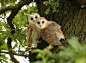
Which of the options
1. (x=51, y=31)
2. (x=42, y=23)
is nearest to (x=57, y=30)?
(x=51, y=31)

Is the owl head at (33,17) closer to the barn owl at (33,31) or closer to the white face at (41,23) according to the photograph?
the barn owl at (33,31)

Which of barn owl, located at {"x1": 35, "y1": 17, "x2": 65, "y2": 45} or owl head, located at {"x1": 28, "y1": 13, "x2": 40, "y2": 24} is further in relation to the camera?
owl head, located at {"x1": 28, "y1": 13, "x2": 40, "y2": 24}

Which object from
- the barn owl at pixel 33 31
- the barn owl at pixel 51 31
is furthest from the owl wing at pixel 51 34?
the barn owl at pixel 33 31

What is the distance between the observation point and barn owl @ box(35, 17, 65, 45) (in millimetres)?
1330

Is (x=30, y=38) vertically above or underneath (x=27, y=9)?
underneath

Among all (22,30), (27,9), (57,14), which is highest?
(27,9)

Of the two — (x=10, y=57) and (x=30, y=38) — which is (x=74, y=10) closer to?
(x=30, y=38)

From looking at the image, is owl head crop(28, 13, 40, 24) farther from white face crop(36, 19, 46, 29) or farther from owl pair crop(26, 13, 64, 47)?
white face crop(36, 19, 46, 29)

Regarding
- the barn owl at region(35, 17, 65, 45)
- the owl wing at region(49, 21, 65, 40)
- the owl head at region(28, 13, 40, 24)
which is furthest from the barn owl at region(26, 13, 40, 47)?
the owl wing at region(49, 21, 65, 40)

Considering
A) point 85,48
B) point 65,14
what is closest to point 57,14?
point 65,14

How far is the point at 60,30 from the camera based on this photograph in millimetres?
1378

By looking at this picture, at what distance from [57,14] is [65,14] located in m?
0.10

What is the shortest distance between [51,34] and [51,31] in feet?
0.12

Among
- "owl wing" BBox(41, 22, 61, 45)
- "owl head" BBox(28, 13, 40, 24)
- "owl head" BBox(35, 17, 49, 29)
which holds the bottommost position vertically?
"owl wing" BBox(41, 22, 61, 45)
